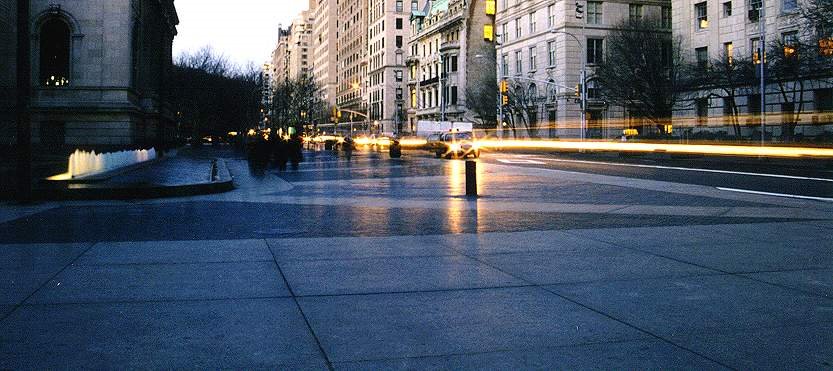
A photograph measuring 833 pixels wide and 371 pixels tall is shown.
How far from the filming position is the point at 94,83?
143ft

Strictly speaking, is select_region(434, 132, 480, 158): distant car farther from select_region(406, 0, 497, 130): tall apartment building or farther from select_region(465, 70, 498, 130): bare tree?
select_region(406, 0, 497, 130): tall apartment building

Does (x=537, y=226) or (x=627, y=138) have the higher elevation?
(x=627, y=138)

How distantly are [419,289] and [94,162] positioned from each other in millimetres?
20482

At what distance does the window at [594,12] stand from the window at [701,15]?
16.2m

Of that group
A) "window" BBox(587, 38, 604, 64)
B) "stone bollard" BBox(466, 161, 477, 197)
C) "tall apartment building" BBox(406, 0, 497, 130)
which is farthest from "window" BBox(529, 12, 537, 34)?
"stone bollard" BBox(466, 161, 477, 197)

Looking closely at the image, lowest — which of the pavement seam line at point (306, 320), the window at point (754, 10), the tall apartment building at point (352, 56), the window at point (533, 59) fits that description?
the pavement seam line at point (306, 320)

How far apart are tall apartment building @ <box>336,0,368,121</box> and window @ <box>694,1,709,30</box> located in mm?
88956

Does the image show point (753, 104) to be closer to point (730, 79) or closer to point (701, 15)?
point (730, 79)

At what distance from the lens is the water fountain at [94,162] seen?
20344 millimetres

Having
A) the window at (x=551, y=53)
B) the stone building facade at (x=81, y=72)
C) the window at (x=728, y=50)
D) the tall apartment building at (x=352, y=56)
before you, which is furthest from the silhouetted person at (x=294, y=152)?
the tall apartment building at (x=352, y=56)

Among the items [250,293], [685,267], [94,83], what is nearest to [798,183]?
[685,267]

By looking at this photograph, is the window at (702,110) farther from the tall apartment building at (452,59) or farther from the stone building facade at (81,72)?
the stone building facade at (81,72)

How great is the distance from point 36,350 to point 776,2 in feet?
166

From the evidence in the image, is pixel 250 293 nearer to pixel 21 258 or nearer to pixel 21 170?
pixel 21 258
